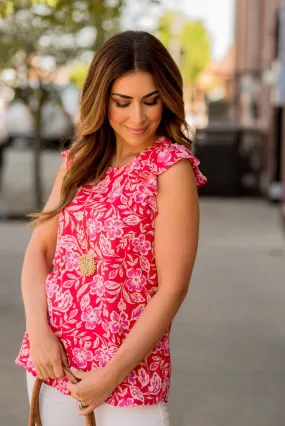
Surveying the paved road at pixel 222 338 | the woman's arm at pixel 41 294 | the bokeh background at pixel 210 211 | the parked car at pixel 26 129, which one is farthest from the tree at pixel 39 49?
the parked car at pixel 26 129

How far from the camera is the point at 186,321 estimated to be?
260 inches

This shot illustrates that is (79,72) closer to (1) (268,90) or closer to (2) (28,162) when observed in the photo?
(1) (268,90)

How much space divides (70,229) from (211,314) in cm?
464

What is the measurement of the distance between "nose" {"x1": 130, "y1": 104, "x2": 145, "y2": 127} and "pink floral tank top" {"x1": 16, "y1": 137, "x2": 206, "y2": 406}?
0.09m

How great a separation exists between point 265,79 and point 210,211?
4.85 metres

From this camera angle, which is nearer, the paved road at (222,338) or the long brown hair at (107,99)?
the long brown hair at (107,99)

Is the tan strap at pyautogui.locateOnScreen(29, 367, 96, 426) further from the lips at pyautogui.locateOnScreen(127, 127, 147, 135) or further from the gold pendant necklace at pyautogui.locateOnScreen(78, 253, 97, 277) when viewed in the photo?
the lips at pyautogui.locateOnScreen(127, 127, 147, 135)

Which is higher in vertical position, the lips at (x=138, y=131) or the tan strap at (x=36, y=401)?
the lips at (x=138, y=131)

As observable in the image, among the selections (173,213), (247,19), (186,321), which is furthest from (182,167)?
(247,19)

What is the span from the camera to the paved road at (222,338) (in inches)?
186

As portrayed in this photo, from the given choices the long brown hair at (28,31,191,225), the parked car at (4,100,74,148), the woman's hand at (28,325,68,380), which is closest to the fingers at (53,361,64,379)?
the woman's hand at (28,325,68,380)

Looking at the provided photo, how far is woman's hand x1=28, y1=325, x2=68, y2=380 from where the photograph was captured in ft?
7.22

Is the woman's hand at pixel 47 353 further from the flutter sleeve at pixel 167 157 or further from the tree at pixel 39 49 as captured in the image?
the tree at pixel 39 49

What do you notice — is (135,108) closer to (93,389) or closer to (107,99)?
(107,99)
